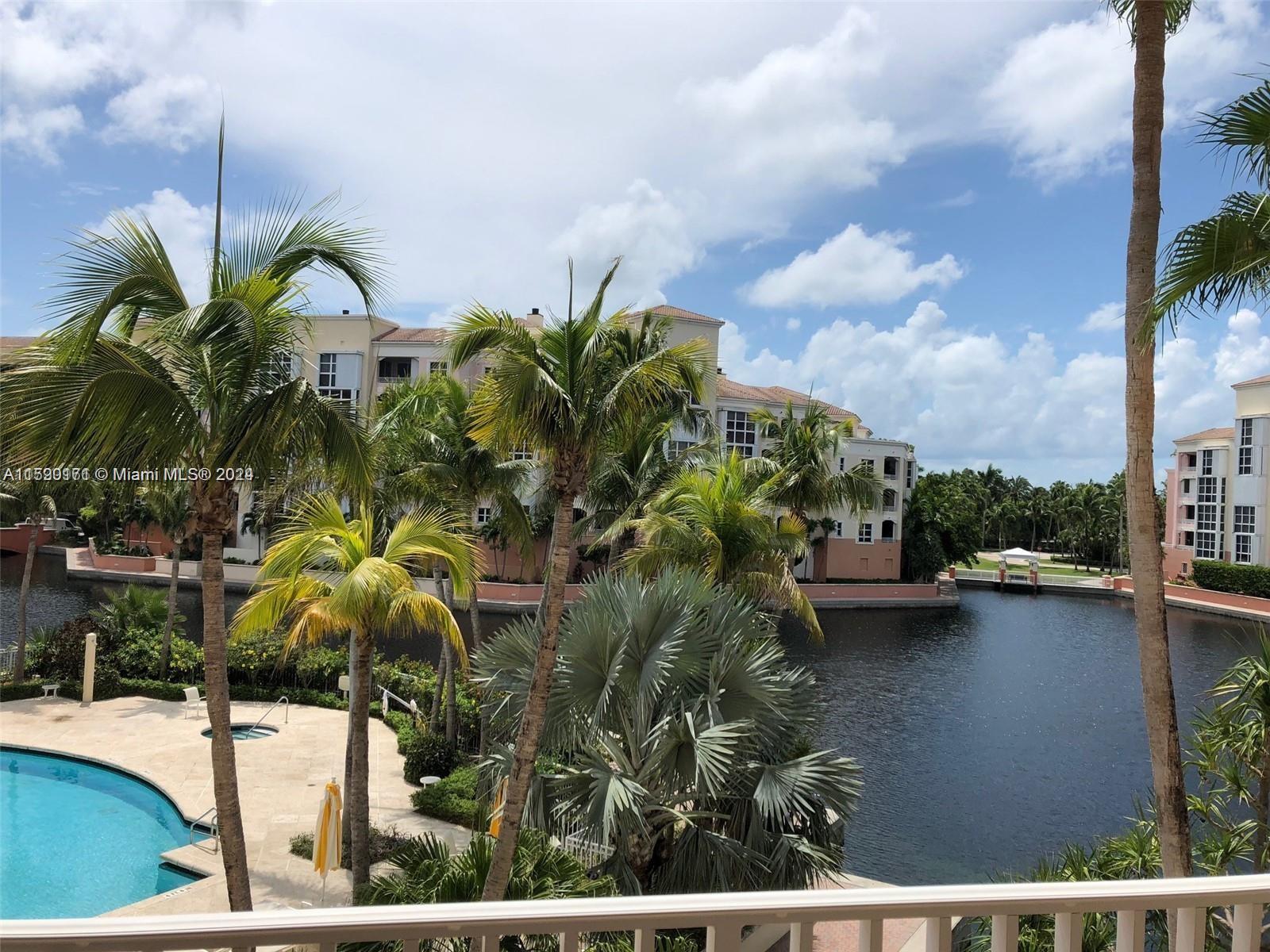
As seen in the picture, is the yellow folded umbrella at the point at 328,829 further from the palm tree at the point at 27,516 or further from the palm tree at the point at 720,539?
the palm tree at the point at 27,516

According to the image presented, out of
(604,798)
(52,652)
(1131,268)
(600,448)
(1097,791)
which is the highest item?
(1131,268)

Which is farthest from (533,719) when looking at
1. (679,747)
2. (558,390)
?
(558,390)

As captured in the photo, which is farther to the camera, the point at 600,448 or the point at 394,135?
the point at 394,135

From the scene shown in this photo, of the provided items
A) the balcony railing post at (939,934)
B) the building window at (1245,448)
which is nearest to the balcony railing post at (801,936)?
the balcony railing post at (939,934)

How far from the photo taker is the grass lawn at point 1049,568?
5647 centimetres

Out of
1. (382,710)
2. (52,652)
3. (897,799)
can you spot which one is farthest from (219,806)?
(52,652)

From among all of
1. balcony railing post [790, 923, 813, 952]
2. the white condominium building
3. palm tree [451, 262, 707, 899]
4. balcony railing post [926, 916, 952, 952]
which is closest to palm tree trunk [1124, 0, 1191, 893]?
palm tree [451, 262, 707, 899]

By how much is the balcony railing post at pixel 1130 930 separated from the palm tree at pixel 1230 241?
3.75 m

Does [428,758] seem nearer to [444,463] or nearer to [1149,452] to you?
[444,463]

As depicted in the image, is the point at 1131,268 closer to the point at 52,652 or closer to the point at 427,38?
the point at 427,38

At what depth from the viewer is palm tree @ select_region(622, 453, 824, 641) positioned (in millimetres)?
12484

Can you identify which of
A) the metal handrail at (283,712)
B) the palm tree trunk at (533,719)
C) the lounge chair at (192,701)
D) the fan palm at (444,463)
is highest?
the fan palm at (444,463)

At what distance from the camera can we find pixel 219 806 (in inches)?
267

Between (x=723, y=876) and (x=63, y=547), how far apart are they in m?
49.8
